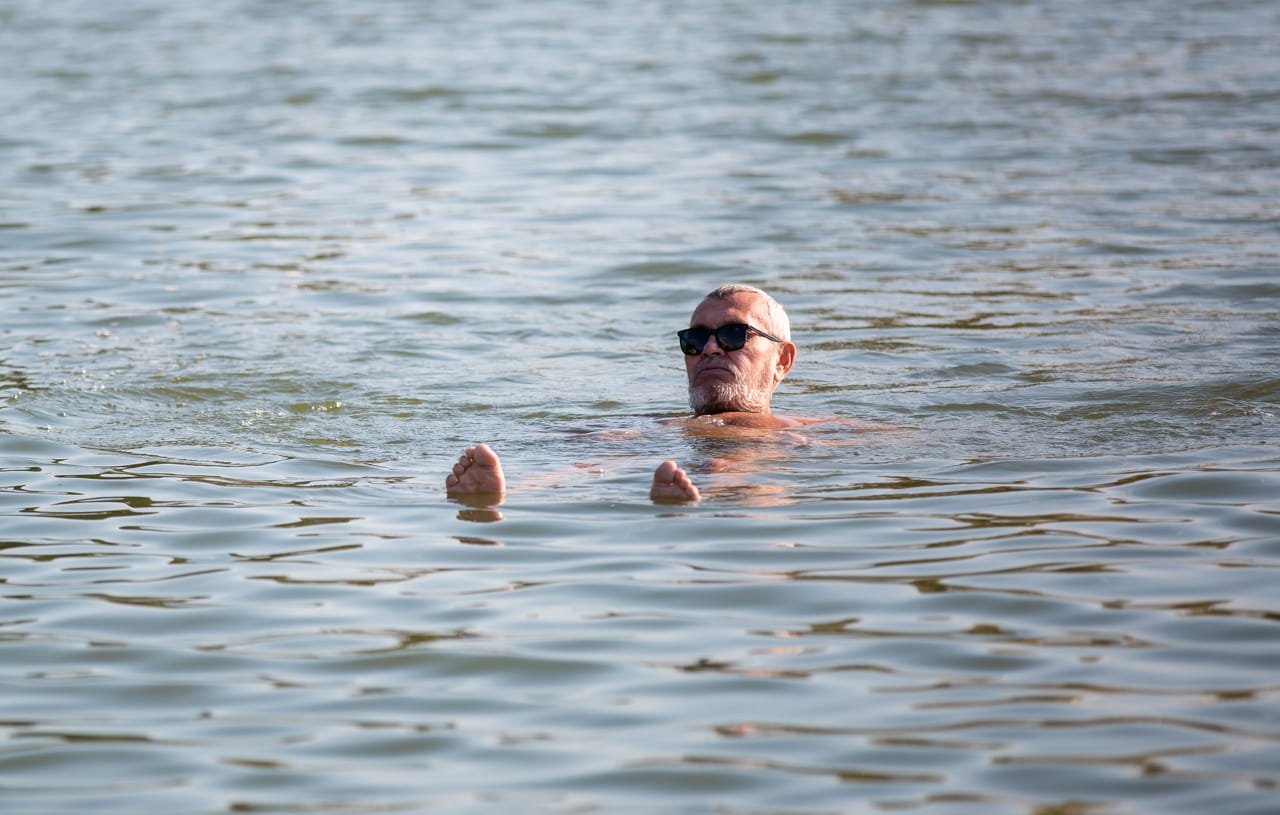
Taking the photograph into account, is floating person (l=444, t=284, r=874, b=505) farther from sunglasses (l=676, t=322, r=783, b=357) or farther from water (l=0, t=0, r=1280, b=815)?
water (l=0, t=0, r=1280, b=815)

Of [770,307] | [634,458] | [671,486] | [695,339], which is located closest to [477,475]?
[671,486]

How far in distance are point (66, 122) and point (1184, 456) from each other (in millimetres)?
15167

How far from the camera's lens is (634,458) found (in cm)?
736

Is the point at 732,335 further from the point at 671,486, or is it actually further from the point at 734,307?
the point at 671,486

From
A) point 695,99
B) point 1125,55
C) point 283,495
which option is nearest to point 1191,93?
point 1125,55

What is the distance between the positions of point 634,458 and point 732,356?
1.02m

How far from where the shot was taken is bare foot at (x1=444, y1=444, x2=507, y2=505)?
247 inches

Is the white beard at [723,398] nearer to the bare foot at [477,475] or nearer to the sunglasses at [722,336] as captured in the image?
the sunglasses at [722,336]

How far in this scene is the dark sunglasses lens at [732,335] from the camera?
8.00 m

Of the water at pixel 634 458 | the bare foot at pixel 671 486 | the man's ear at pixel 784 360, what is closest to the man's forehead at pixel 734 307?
the man's ear at pixel 784 360

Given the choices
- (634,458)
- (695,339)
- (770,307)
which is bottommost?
(634,458)

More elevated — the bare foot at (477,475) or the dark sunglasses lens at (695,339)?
the dark sunglasses lens at (695,339)

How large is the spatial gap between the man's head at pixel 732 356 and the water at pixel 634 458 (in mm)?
559

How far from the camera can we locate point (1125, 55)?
21703 millimetres
